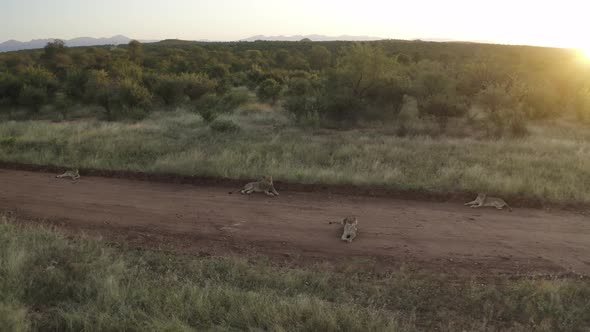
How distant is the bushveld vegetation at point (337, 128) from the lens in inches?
492

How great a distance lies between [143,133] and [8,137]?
4383 mm

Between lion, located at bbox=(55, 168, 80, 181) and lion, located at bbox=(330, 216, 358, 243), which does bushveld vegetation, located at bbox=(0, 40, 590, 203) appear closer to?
lion, located at bbox=(55, 168, 80, 181)

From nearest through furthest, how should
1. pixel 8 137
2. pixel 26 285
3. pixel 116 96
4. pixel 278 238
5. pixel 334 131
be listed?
pixel 26 285 → pixel 278 238 → pixel 8 137 → pixel 334 131 → pixel 116 96

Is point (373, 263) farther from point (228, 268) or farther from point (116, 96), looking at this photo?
point (116, 96)

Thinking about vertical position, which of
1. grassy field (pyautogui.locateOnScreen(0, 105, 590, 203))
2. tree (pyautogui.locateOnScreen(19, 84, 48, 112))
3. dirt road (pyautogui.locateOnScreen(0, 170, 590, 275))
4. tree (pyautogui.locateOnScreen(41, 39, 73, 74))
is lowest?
dirt road (pyautogui.locateOnScreen(0, 170, 590, 275))

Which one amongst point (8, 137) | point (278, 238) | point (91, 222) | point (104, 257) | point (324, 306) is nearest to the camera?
point (324, 306)

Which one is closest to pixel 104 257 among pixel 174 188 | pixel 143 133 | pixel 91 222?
pixel 91 222

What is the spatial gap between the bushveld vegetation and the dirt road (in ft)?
4.24

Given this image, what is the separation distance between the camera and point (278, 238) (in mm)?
8641

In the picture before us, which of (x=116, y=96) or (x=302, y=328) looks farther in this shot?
(x=116, y=96)

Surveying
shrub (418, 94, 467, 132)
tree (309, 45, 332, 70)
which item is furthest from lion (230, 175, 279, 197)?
tree (309, 45, 332, 70)

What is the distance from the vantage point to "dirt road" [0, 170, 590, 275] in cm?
796

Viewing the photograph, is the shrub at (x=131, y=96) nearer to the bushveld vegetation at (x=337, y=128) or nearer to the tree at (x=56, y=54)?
the bushveld vegetation at (x=337, y=128)

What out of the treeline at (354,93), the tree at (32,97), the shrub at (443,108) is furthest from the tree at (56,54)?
the shrub at (443,108)
